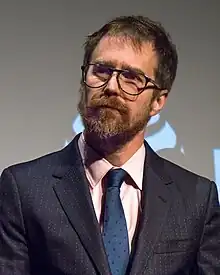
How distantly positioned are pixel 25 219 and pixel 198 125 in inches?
29.9

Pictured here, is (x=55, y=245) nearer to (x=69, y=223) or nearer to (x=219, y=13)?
(x=69, y=223)

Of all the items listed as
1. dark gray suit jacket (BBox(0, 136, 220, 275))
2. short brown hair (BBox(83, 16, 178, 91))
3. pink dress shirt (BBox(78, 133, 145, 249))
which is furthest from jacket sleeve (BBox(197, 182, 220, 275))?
short brown hair (BBox(83, 16, 178, 91))

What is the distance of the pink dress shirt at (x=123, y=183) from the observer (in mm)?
1108

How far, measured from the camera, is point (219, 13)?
5.67 ft

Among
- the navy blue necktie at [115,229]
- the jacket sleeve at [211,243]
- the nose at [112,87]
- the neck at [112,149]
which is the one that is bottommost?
the jacket sleeve at [211,243]

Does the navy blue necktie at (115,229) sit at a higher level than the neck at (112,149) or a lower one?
lower

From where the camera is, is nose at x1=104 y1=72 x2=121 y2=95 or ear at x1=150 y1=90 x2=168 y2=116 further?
ear at x1=150 y1=90 x2=168 y2=116

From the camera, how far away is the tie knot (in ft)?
3.66

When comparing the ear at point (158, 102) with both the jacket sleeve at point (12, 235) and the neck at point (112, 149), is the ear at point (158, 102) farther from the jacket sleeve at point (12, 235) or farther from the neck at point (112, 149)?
the jacket sleeve at point (12, 235)

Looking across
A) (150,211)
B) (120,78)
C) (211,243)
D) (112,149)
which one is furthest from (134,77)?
(211,243)

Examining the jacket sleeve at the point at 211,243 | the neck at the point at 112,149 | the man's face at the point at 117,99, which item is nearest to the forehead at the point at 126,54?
the man's face at the point at 117,99

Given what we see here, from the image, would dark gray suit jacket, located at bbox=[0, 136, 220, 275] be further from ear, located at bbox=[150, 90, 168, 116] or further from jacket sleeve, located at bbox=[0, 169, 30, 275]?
ear, located at bbox=[150, 90, 168, 116]

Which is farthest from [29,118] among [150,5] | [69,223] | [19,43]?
[69,223]

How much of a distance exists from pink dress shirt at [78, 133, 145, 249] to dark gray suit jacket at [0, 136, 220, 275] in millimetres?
18
